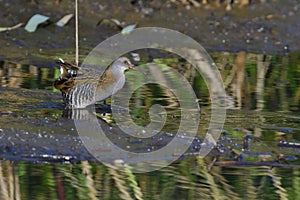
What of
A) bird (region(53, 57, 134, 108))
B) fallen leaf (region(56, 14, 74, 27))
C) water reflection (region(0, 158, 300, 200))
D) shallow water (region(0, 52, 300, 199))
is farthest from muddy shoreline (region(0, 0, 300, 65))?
water reflection (region(0, 158, 300, 200))

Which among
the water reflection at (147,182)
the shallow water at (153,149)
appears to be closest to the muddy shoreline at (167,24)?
the shallow water at (153,149)

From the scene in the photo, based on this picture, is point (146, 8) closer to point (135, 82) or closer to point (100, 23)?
point (100, 23)

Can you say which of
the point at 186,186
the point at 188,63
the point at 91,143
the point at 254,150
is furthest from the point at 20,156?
the point at 188,63

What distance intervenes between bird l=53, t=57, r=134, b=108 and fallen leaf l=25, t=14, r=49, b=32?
342cm

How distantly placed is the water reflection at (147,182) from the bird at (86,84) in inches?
58.4

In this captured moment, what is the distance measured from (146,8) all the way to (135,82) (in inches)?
129

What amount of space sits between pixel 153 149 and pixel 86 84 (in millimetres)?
1462

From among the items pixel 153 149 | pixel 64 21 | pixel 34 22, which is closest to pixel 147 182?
pixel 153 149

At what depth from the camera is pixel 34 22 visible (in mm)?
11883

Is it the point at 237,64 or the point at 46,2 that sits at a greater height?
the point at 46,2

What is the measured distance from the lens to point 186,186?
641 centimetres

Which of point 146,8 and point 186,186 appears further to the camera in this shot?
point 146,8

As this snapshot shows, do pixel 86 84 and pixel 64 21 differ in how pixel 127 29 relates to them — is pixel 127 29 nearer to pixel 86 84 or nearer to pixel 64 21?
pixel 64 21

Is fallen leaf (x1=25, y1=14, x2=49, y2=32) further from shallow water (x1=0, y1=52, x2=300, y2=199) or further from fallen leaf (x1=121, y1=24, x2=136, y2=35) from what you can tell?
shallow water (x1=0, y1=52, x2=300, y2=199)
